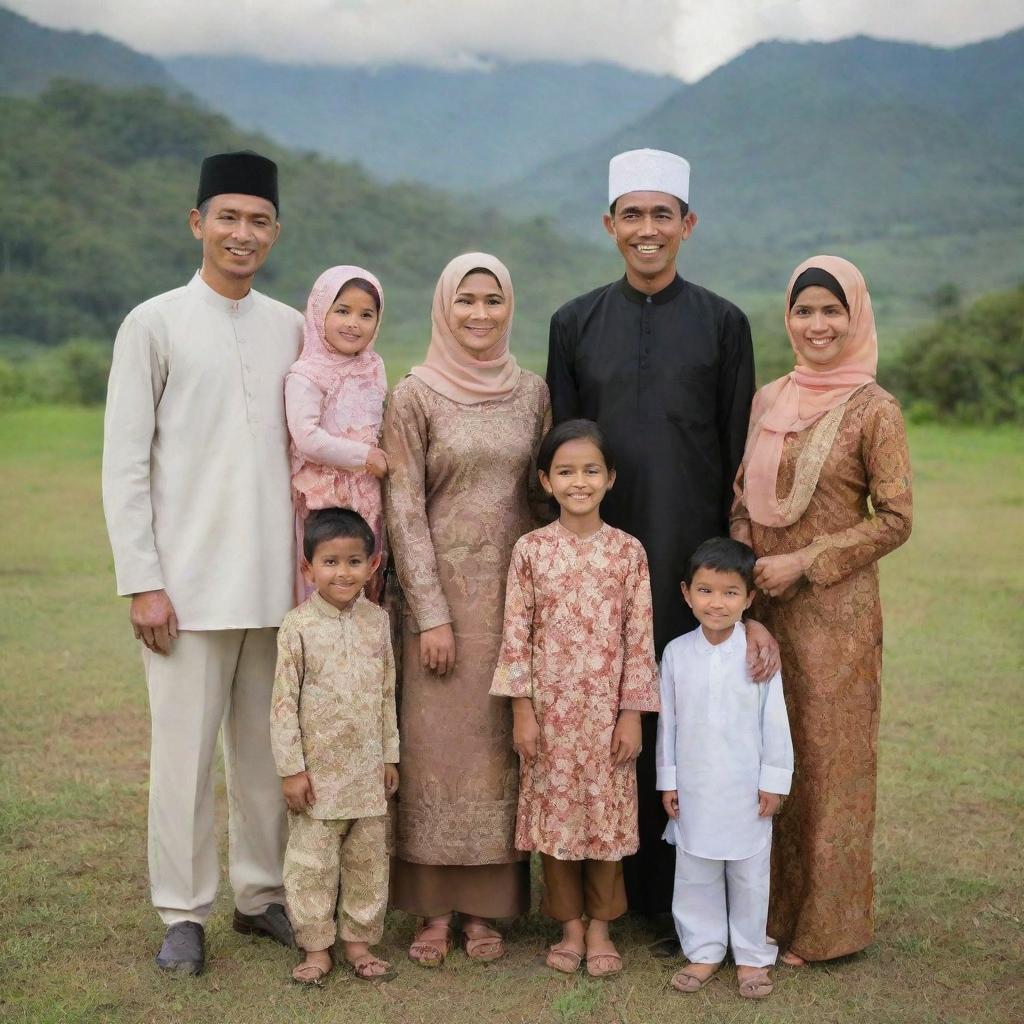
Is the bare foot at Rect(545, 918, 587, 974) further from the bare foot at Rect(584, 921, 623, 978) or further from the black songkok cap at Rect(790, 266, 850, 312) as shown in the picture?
the black songkok cap at Rect(790, 266, 850, 312)

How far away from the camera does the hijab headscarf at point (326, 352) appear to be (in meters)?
3.02

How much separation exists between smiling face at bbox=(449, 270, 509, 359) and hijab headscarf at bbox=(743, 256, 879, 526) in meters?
→ 0.71

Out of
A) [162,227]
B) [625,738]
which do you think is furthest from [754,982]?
[162,227]

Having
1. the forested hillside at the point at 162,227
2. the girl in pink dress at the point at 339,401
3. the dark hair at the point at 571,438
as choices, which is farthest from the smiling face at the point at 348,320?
the forested hillside at the point at 162,227

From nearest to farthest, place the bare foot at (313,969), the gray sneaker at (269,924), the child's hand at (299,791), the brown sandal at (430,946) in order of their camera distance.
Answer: the child's hand at (299,791) < the bare foot at (313,969) < the brown sandal at (430,946) < the gray sneaker at (269,924)

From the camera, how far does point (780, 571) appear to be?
294 centimetres

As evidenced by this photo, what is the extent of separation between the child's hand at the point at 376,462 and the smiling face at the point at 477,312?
0.34 metres

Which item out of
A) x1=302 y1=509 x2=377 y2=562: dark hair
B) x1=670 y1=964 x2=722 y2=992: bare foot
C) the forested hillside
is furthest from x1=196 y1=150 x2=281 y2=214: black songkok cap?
the forested hillside

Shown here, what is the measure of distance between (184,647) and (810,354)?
66.2 inches

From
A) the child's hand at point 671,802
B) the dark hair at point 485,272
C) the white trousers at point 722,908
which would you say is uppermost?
the dark hair at point 485,272

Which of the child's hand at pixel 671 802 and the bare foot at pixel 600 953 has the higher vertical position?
the child's hand at pixel 671 802

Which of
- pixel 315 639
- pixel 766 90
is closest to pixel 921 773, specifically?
pixel 315 639

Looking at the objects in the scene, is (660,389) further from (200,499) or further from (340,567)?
(200,499)

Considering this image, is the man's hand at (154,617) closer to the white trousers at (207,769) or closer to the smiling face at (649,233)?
the white trousers at (207,769)
